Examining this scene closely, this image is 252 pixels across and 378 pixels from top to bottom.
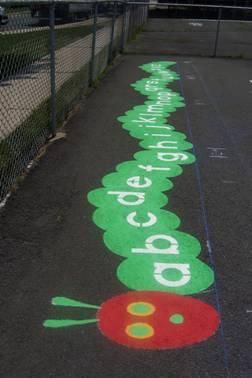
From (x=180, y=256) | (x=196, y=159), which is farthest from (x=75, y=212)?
(x=196, y=159)

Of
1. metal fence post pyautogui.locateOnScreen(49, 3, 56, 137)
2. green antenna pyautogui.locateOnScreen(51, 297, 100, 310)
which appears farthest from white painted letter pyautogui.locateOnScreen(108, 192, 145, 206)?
metal fence post pyautogui.locateOnScreen(49, 3, 56, 137)

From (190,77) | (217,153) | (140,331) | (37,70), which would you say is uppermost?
(37,70)

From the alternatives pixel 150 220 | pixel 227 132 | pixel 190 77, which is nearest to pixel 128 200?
pixel 150 220

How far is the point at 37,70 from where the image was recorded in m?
5.64

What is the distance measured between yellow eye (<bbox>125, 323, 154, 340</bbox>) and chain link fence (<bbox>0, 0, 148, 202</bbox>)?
2090 millimetres

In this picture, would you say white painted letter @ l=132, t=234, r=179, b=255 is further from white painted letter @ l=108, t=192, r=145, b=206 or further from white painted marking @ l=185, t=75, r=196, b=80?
white painted marking @ l=185, t=75, r=196, b=80

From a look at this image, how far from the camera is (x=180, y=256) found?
349 cm

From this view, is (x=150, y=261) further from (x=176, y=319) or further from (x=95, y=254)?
(x=176, y=319)

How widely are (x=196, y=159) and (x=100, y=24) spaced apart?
589cm

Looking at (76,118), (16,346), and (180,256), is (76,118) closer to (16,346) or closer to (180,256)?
(180,256)

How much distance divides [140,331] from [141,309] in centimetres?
21

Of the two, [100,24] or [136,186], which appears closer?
[136,186]

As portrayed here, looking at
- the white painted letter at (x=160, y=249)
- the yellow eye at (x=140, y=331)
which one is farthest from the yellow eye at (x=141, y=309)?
the white painted letter at (x=160, y=249)

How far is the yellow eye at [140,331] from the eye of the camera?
8.82ft
